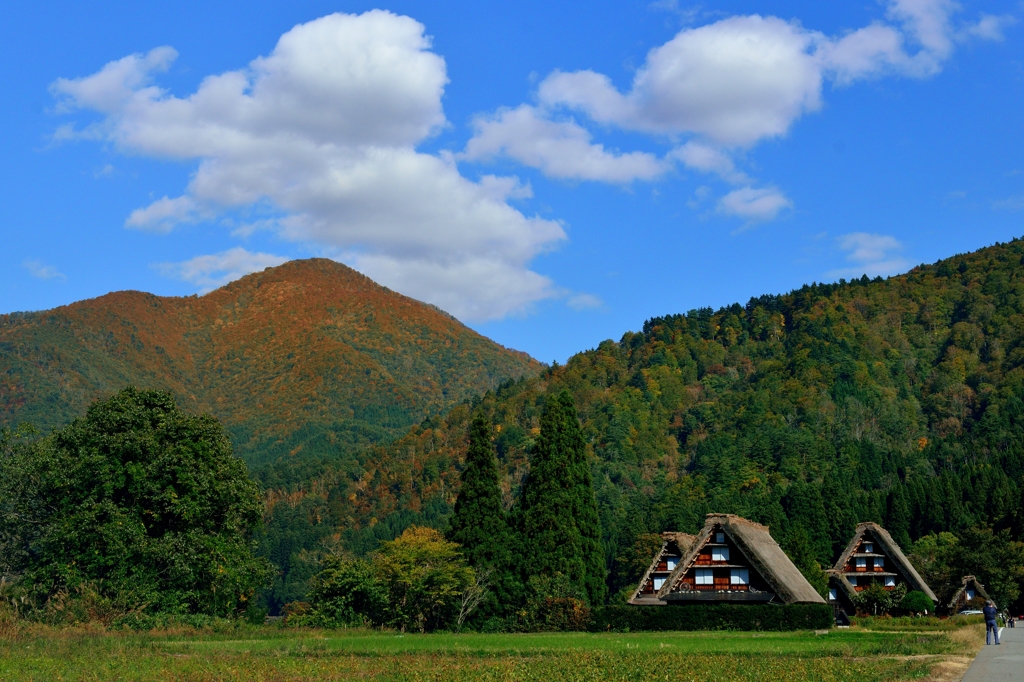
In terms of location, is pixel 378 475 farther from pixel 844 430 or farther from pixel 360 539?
pixel 844 430

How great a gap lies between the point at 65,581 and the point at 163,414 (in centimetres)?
831

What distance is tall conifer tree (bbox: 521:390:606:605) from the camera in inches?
2120

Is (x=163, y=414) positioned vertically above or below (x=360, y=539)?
above

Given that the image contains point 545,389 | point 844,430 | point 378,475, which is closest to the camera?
point 844,430

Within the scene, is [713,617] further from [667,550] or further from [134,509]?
[134,509]

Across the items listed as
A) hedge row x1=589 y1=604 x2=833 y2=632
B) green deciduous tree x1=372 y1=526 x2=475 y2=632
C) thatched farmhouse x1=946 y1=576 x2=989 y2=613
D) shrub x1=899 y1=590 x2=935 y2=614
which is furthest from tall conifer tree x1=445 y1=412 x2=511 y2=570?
thatched farmhouse x1=946 y1=576 x2=989 y2=613

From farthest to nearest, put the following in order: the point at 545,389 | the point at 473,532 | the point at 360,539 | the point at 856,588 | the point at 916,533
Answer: the point at 545,389, the point at 360,539, the point at 916,533, the point at 856,588, the point at 473,532

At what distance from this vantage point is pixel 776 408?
159 meters

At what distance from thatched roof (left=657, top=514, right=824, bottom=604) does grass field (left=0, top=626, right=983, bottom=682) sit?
1141cm

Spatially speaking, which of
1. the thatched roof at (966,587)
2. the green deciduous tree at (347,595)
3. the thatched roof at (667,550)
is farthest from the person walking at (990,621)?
the thatched roof at (966,587)

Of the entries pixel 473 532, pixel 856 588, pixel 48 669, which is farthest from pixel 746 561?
pixel 48 669

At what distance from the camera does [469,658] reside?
28.2 meters

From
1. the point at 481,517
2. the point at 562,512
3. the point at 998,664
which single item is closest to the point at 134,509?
the point at 481,517

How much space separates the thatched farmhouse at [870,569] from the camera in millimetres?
70438
